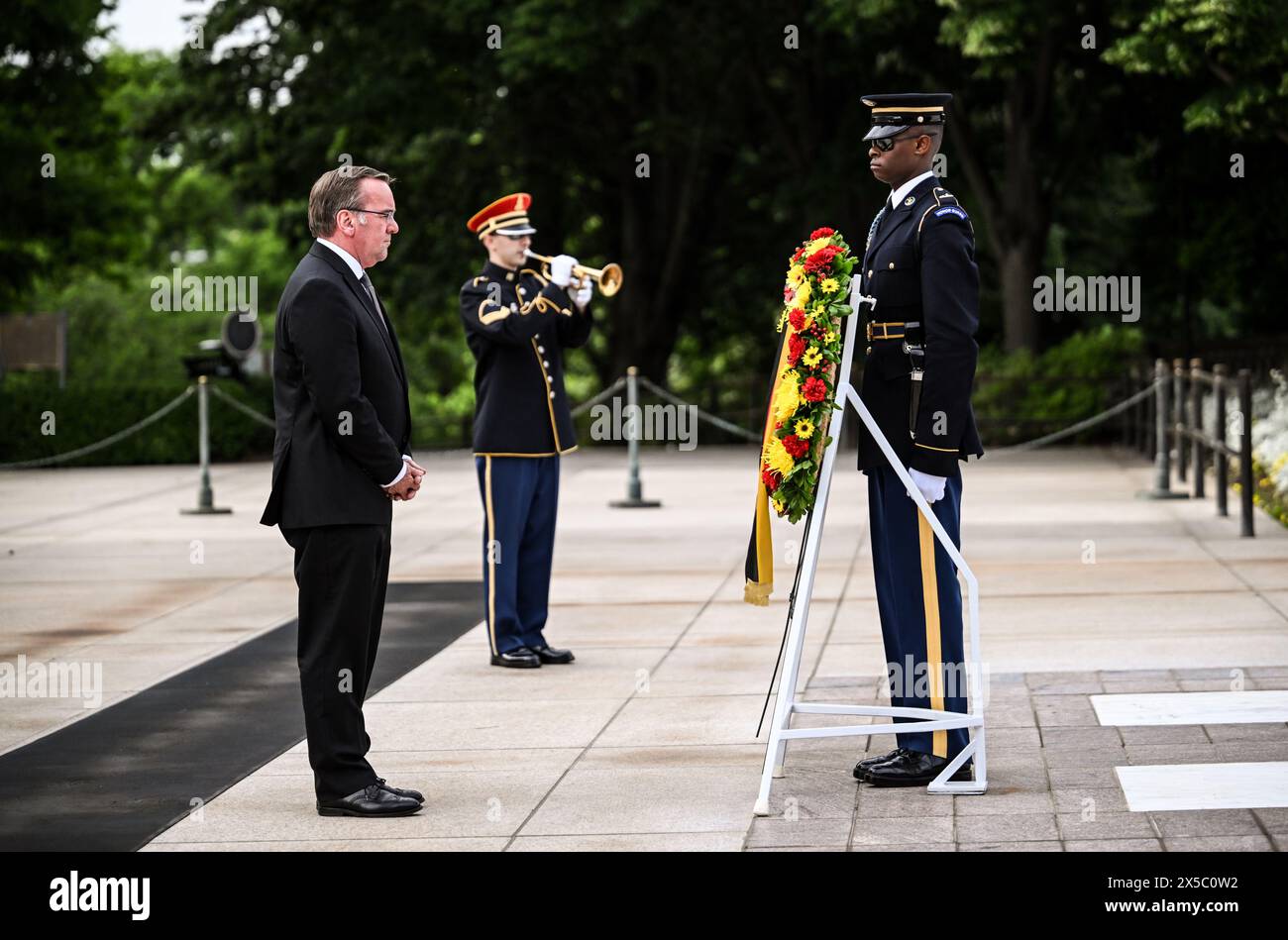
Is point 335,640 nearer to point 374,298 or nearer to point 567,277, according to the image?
point 374,298

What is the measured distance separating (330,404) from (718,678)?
322cm

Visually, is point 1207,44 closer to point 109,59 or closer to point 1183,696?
point 1183,696

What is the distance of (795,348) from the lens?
6.42 m

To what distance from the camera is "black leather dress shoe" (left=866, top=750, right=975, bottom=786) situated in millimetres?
6590

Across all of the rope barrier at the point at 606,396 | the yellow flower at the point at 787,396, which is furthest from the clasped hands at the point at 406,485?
the rope barrier at the point at 606,396

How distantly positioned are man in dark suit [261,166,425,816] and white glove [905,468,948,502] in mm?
1667

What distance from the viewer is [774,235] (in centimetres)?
3353

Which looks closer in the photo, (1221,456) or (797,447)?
(797,447)

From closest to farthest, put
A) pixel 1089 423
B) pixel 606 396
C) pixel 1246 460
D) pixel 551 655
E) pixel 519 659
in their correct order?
pixel 519 659 → pixel 551 655 → pixel 1246 460 → pixel 1089 423 → pixel 606 396

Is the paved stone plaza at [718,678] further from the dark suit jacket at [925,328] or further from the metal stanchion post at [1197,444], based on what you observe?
the dark suit jacket at [925,328]

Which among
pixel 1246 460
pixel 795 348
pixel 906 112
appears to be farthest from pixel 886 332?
pixel 1246 460

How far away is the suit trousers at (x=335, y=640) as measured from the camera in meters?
6.34

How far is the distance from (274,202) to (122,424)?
7.31 meters

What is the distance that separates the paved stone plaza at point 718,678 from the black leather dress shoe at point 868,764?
0.05 m
